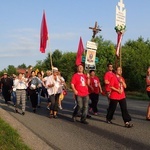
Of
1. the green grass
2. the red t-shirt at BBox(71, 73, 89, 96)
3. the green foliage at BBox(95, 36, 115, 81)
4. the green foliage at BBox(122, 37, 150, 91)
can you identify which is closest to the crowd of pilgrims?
the red t-shirt at BBox(71, 73, 89, 96)

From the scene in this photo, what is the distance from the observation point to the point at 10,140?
7375mm

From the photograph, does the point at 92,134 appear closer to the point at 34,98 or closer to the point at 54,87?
the point at 54,87

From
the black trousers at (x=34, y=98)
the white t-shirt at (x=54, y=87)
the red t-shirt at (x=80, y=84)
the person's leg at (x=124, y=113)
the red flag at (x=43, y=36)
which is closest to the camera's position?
the person's leg at (x=124, y=113)

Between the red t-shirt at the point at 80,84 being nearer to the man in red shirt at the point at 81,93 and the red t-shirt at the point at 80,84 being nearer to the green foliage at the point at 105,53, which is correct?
the man in red shirt at the point at 81,93

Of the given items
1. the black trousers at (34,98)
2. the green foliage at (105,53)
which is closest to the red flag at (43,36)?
the black trousers at (34,98)

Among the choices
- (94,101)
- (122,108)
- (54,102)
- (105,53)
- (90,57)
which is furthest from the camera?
(105,53)

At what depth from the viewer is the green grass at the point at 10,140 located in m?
6.74

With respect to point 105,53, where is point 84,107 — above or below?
below

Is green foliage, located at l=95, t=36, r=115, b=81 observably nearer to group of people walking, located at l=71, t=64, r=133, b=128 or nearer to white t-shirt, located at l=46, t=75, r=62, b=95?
white t-shirt, located at l=46, t=75, r=62, b=95

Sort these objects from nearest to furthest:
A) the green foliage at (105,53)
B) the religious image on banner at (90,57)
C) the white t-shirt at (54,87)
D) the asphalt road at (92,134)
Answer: the asphalt road at (92,134)
the white t-shirt at (54,87)
the religious image on banner at (90,57)
the green foliage at (105,53)

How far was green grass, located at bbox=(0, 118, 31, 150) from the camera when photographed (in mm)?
6738

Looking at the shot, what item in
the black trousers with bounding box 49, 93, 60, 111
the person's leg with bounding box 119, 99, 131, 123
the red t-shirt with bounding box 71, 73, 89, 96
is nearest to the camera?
the person's leg with bounding box 119, 99, 131, 123

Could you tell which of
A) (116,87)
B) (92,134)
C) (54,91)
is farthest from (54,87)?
(92,134)

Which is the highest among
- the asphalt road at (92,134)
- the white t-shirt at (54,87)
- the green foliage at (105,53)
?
the green foliage at (105,53)
